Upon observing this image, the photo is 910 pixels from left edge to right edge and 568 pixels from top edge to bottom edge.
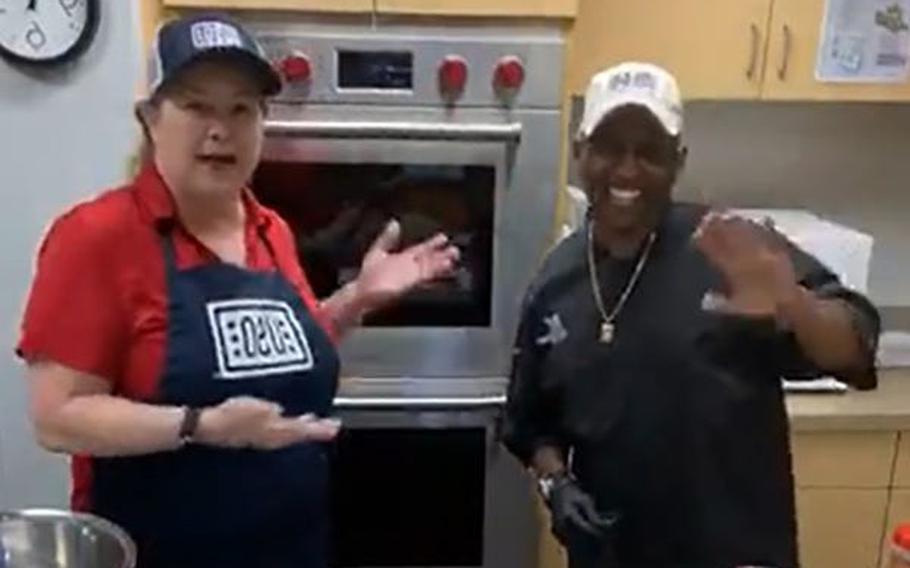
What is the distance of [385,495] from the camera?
250cm

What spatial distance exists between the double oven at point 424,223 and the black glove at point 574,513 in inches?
27.8

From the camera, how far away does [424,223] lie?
7.89 ft

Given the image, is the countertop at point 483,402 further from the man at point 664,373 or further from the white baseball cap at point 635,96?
the white baseball cap at point 635,96

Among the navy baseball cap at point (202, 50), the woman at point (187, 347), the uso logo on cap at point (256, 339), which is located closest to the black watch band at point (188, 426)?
the woman at point (187, 347)

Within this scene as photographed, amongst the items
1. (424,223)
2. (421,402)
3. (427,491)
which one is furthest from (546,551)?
(424,223)

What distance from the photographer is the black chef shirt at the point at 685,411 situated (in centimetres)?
156

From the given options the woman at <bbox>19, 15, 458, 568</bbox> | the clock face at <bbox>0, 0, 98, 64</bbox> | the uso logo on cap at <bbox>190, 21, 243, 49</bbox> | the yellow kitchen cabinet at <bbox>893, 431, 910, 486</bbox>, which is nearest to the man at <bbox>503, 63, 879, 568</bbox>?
the woman at <bbox>19, 15, 458, 568</bbox>

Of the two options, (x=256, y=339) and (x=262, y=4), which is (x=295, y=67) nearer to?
(x=262, y=4)

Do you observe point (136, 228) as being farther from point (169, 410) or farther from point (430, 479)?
point (430, 479)

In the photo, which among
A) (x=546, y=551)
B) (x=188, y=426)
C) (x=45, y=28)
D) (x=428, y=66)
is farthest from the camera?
(x=546, y=551)

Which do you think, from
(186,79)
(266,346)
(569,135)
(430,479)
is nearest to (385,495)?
(430,479)

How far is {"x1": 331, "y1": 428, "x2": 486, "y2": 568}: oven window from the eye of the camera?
8.10ft

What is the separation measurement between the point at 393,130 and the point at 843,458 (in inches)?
44.4

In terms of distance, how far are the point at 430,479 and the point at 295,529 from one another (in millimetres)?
863
